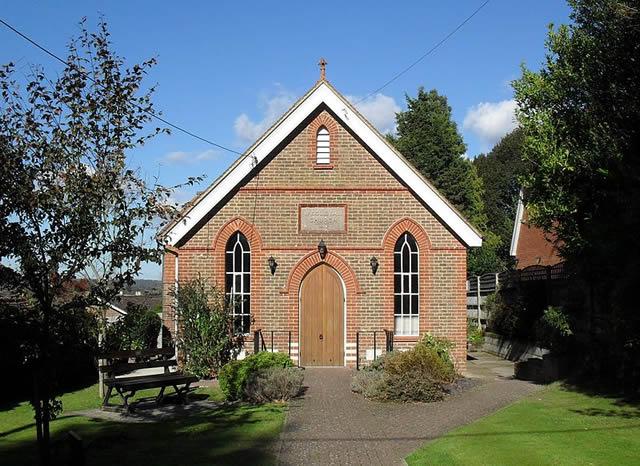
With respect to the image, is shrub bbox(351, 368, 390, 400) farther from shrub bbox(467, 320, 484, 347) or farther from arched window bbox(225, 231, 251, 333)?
shrub bbox(467, 320, 484, 347)

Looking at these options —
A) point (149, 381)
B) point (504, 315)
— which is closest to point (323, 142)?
point (149, 381)

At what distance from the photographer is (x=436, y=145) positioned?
4991 centimetres

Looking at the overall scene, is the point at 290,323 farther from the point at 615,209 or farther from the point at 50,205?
the point at 50,205

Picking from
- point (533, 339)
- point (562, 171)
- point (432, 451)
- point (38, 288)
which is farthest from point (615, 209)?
point (38, 288)

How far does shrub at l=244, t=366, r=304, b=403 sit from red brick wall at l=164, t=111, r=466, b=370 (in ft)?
14.4

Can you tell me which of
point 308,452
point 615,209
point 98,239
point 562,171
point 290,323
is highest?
point 562,171

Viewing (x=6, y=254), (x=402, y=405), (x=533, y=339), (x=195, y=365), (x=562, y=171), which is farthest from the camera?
(x=533, y=339)

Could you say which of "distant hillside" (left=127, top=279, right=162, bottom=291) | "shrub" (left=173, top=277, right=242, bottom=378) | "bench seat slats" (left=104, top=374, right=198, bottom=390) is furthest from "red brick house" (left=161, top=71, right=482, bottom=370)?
"bench seat slats" (left=104, top=374, right=198, bottom=390)

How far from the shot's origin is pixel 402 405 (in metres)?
14.1

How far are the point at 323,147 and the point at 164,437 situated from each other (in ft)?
32.7

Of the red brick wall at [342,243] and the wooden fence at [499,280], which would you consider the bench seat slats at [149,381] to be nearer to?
the red brick wall at [342,243]

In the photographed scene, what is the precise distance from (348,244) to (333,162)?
87.0 inches

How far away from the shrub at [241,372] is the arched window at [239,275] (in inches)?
154

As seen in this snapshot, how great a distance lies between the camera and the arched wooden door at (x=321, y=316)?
755 inches
